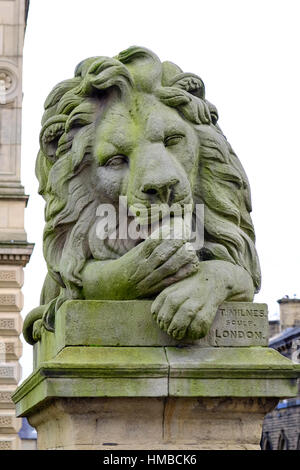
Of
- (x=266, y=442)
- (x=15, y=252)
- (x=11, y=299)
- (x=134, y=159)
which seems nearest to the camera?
(x=134, y=159)

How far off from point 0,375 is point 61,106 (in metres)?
14.8

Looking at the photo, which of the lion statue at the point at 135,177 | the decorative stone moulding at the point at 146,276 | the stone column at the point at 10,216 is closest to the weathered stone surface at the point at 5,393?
the stone column at the point at 10,216

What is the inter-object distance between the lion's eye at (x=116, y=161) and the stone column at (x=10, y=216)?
1480cm

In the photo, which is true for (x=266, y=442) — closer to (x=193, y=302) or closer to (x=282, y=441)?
(x=282, y=441)

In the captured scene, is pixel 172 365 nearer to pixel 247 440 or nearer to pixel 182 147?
pixel 247 440

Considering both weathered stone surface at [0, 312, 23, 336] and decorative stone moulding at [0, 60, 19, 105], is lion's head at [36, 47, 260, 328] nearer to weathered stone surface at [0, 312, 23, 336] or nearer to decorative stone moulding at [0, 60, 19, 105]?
weathered stone surface at [0, 312, 23, 336]

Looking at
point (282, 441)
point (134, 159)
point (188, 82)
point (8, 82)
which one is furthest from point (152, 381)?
point (282, 441)

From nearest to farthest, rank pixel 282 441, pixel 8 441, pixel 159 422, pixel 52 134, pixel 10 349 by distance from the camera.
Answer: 1. pixel 159 422
2. pixel 52 134
3. pixel 8 441
4. pixel 10 349
5. pixel 282 441

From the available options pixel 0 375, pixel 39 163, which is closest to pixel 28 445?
pixel 0 375

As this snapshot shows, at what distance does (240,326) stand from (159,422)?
0.61 metres

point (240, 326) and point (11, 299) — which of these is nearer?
point (240, 326)

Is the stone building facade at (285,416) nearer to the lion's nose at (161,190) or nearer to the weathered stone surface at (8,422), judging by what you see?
the weathered stone surface at (8,422)

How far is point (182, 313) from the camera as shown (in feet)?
17.3

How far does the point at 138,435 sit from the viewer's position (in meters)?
5.36
